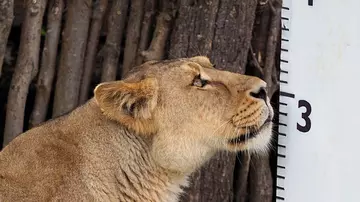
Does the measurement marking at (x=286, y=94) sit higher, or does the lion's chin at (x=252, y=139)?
the measurement marking at (x=286, y=94)

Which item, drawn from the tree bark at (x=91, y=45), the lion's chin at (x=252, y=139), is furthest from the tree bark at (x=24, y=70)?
the lion's chin at (x=252, y=139)

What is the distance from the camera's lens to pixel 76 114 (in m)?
4.29

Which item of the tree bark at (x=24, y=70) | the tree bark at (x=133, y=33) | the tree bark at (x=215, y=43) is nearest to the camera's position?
the tree bark at (x=215, y=43)

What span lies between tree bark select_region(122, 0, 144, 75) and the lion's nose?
1.27m

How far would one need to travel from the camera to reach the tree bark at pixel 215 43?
17.1 feet

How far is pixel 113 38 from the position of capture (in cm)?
546

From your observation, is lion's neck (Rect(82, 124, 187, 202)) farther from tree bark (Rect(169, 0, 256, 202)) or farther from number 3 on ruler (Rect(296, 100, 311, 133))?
number 3 on ruler (Rect(296, 100, 311, 133))

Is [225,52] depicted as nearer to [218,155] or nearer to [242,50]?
[242,50]

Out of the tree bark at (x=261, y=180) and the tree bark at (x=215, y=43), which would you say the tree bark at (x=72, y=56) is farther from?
the tree bark at (x=261, y=180)

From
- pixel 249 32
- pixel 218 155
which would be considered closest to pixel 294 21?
pixel 249 32

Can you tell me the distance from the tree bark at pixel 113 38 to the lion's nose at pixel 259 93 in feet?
4.31

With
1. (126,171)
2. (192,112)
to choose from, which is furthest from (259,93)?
(126,171)

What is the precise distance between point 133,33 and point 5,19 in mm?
643

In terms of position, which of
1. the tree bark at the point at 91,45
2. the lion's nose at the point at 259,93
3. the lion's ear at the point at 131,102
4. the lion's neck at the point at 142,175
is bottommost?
the lion's neck at the point at 142,175
